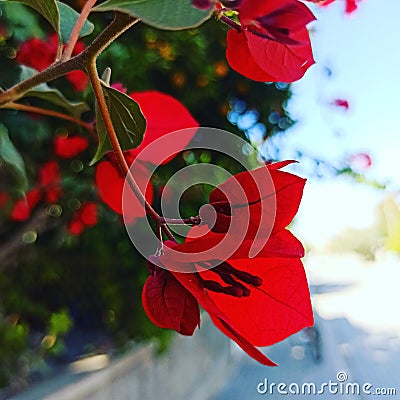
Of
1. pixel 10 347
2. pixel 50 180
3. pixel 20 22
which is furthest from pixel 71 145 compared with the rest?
pixel 10 347

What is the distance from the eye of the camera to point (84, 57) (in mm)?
174

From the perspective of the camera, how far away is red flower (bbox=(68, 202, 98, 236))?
3.56 feet

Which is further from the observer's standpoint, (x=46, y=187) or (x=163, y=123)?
(x=46, y=187)

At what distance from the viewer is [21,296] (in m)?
1.33

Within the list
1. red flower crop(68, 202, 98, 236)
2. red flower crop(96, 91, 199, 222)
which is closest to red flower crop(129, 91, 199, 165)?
red flower crop(96, 91, 199, 222)

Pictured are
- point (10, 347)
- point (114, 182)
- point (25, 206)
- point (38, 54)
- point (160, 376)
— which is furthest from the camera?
point (160, 376)

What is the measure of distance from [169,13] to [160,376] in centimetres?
131

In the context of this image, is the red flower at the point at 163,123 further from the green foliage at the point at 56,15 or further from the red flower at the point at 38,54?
the red flower at the point at 38,54

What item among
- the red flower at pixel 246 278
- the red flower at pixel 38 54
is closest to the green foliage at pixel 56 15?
the red flower at pixel 246 278

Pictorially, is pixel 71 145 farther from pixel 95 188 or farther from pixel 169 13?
pixel 169 13

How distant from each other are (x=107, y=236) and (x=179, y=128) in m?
1.10

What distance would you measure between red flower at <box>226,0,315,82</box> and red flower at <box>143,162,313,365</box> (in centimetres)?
4

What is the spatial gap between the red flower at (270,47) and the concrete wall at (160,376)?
95 cm

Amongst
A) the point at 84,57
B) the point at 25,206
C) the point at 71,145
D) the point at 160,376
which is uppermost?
the point at 71,145
